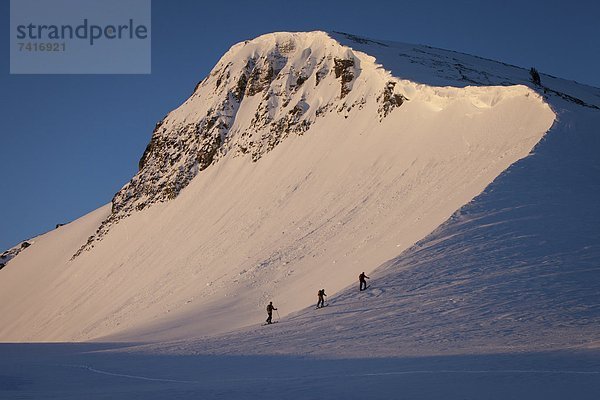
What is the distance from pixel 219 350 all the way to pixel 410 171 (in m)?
23.1

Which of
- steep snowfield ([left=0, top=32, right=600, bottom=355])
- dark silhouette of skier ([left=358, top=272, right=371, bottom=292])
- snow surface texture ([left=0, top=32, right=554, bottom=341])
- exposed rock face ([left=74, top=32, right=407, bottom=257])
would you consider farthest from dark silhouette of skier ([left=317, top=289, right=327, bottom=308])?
exposed rock face ([left=74, top=32, right=407, bottom=257])

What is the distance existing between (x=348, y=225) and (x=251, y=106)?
34116mm

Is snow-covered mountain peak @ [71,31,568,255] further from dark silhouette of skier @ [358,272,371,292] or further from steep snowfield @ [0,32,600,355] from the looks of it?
dark silhouette of skier @ [358,272,371,292]

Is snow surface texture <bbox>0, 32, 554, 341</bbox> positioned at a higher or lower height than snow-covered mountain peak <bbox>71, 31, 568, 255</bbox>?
lower

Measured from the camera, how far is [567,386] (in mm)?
11141

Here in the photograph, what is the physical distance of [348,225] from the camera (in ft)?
119

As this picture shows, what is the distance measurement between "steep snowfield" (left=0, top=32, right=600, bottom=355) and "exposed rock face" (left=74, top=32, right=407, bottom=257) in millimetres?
286

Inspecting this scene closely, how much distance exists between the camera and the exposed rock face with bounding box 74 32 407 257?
59.0m

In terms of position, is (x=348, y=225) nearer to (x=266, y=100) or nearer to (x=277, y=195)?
(x=277, y=195)

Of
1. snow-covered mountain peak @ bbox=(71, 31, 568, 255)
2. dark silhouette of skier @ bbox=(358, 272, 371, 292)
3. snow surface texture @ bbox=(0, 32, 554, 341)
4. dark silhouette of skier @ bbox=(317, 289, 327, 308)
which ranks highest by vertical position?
snow-covered mountain peak @ bbox=(71, 31, 568, 255)

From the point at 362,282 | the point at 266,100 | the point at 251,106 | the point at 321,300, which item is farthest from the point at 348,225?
the point at 251,106

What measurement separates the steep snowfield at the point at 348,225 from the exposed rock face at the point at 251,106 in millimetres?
286

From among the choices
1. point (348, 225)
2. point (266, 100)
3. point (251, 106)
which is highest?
point (251, 106)

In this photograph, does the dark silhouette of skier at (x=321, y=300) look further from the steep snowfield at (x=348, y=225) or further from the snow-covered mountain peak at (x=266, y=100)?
the snow-covered mountain peak at (x=266, y=100)
